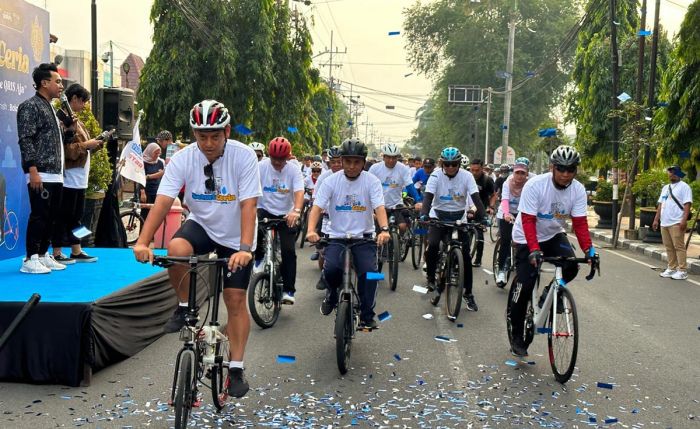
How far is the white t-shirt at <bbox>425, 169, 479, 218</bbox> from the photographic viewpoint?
10.3m

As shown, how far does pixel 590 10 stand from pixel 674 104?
17491 millimetres

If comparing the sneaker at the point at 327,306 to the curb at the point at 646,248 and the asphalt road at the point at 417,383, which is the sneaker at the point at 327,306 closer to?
the asphalt road at the point at 417,383

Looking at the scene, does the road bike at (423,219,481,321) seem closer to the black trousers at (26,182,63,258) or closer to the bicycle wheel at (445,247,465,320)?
the bicycle wheel at (445,247,465,320)

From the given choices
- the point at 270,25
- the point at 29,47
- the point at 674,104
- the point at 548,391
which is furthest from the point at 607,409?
the point at 270,25

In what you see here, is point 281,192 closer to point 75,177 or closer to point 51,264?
point 75,177

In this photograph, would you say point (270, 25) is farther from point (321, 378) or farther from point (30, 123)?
point (321, 378)

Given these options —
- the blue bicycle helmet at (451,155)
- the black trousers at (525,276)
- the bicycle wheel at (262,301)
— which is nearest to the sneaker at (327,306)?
the bicycle wheel at (262,301)

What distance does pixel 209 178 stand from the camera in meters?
5.26

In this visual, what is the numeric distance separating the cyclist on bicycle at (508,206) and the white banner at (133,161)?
5.13m

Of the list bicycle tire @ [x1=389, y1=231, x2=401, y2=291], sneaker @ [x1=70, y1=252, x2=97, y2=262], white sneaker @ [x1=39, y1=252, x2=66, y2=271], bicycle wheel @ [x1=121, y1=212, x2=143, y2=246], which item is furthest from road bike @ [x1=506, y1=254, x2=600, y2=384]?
bicycle wheel @ [x1=121, y1=212, x2=143, y2=246]

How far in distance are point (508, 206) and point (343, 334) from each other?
5777mm

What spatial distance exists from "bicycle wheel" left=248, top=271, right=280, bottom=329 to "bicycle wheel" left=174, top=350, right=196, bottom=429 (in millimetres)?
3527

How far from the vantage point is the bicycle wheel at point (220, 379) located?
17.0ft

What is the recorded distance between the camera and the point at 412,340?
317 inches
